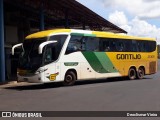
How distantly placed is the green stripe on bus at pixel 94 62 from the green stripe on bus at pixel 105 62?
0.21 m

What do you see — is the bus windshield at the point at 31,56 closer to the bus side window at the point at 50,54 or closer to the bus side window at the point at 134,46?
the bus side window at the point at 50,54

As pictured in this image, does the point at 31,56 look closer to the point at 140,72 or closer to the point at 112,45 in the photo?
the point at 112,45

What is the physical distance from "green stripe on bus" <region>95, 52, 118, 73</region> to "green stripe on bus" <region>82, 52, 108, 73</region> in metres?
0.21

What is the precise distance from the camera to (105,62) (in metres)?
24.0

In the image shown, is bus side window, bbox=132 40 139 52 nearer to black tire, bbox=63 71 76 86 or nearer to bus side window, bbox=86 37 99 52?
bus side window, bbox=86 37 99 52

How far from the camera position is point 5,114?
33.9ft

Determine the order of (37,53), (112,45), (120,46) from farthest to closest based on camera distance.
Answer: (120,46) < (112,45) < (37,53)

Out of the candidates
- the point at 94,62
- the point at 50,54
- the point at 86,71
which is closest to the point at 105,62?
the point at 94,62

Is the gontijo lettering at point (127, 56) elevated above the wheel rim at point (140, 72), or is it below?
above

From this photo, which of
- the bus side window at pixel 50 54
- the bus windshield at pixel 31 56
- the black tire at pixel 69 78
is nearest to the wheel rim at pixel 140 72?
the black tire at pixel 69 78

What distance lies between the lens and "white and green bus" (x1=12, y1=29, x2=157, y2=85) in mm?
19625

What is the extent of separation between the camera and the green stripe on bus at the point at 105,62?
2348 centimetres

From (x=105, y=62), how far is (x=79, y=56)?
9.16 feet

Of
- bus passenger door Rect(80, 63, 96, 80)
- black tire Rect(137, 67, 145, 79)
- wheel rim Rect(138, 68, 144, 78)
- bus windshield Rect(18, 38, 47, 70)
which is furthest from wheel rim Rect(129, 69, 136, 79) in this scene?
bus windshield Rect(18, 38, 47, 70)
